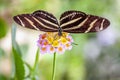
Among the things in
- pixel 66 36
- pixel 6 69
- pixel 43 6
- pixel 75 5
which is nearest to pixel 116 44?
pixel 75 5

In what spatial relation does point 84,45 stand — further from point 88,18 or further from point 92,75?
point 88,18

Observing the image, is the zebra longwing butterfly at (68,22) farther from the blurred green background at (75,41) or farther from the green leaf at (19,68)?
the blurred green background at (75,41)

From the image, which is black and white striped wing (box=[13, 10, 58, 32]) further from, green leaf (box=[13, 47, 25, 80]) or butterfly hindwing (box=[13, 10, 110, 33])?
green leaf (box=[13, 47, 25, 80])

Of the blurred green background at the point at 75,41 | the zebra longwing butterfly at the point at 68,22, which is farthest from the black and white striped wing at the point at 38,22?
the blurred green background at the point at 75,41

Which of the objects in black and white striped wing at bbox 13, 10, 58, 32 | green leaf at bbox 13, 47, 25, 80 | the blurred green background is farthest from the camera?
the blurred green background

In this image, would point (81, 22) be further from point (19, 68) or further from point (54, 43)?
point (19, 68)

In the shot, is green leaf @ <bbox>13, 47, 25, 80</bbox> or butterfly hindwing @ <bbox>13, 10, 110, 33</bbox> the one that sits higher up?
butterfly hindwing @ <bbox>13, 10, 110, 33</bbox>

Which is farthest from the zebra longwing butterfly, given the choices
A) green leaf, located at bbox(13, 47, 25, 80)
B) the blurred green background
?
the blurred green background
